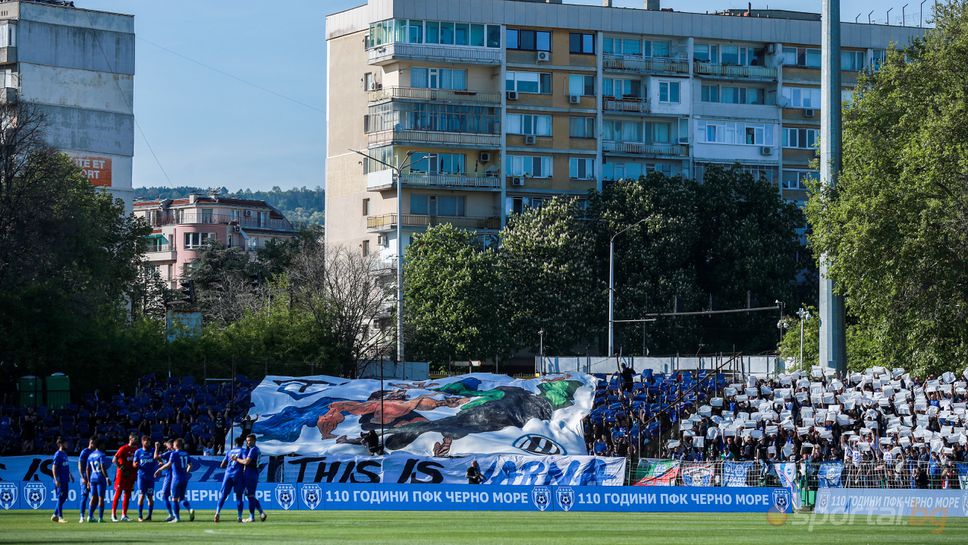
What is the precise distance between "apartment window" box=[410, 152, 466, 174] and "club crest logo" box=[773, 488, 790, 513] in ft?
170

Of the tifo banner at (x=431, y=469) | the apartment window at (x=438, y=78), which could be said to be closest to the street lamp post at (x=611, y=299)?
the apartment window at (x=438, y=78)

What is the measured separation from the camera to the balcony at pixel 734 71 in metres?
92.8

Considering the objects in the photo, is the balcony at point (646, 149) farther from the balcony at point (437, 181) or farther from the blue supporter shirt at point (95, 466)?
the blue supporter shirt at point (95, 466)

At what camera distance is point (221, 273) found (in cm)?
11894

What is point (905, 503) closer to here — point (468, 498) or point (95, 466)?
point (468, 498)

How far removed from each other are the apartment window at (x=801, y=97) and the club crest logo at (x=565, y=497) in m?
64.3

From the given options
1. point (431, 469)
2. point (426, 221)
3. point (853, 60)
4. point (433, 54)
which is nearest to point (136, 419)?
point (431, 469)

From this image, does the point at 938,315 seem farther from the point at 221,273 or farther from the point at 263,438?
the point at 221,273

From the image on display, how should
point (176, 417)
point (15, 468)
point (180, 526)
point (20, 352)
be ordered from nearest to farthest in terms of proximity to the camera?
point (180, 526), point (15, 468), point (176, 417), point (20, 352)

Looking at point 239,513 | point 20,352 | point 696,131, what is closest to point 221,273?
point 696,131

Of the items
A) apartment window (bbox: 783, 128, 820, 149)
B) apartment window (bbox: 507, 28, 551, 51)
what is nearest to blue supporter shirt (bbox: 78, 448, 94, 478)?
apartment window (bbox: 507, 28, 551, 51)

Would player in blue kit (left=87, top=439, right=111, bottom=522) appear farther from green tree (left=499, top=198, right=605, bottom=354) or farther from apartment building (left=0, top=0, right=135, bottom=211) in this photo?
apartment building (left=0, top=0, right=135, bottom=211)

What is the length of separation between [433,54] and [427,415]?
4082cm

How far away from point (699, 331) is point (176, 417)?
4114 cm
